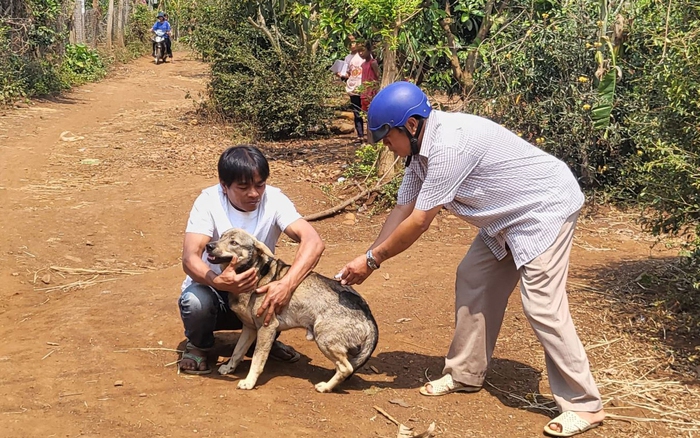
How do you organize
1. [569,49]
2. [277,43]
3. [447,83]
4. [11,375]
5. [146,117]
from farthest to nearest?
[146,117], [277,43], [447,83], [569,49], [11,375]

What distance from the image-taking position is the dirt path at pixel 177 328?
14.0 feet

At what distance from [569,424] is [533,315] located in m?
0.62

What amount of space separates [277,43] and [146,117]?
403 centimetres

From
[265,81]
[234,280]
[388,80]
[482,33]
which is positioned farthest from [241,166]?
[265,81]

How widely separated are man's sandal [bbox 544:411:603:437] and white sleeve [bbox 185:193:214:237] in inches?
87.8

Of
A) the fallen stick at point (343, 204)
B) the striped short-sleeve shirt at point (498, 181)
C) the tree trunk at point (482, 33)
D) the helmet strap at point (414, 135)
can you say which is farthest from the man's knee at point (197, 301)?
the tree trunk at point (482, 33)

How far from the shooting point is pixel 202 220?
14.8 ft

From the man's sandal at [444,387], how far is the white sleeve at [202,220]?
162 cm

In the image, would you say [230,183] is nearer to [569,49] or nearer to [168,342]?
[168,342]

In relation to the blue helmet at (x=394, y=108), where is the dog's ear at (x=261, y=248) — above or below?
below

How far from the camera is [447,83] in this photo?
39.6 ft

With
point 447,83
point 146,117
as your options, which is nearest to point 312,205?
point 447,83

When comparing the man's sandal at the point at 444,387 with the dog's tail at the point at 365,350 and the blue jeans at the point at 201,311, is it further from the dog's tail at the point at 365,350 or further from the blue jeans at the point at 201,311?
Answer: the blue jeans at the point at 201,311

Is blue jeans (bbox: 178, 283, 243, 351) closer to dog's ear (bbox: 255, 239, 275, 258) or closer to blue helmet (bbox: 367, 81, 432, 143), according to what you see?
dog's ear (bbox: 255, 239, 275, 258)
